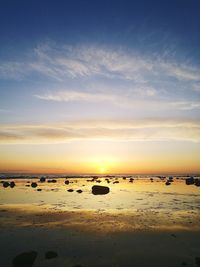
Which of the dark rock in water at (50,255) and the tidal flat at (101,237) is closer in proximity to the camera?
the tidal flat at (101,237)

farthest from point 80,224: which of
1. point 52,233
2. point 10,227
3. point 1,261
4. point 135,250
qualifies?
point 1,261

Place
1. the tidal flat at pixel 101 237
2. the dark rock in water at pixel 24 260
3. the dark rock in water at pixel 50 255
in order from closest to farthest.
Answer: the dark rock in water at pixel 24 260
the tidal flat at pixel 101 237
the dark rock in water at pixel 50 255

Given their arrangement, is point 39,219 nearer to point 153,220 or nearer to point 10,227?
point 10,227

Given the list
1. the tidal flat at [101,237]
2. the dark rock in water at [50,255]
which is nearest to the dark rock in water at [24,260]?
the tidal flat at [101,237]

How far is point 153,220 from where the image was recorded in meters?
22.2

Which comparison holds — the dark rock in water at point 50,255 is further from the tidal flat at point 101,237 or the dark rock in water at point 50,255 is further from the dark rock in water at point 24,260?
the dark rock in water at point 24,260

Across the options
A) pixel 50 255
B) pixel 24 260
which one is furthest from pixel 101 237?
pixel 24 260

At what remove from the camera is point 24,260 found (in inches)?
495

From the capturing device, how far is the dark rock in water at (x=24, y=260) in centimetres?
1238

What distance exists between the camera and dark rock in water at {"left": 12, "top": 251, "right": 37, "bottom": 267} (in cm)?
1238

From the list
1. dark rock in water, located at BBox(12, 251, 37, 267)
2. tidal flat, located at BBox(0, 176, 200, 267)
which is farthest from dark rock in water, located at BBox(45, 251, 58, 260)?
dark rock in water, located at BBox(12, 251, 37, 267)

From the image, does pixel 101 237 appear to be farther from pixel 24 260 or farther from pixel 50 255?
pixel 24 260

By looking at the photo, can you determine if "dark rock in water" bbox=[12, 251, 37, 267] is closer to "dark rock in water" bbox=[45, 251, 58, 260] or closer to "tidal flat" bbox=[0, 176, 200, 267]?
"tidal flat" bbox=[0, 176, 200, 267]

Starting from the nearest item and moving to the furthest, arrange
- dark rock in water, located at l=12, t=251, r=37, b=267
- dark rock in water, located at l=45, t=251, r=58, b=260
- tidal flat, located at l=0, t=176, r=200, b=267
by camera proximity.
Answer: dark rock in water, located at l=12, t=251, r=37, b=267 → tidal flat, located at l=0, t=176, r=200, b=267 → dark rock in water, located at l=45, t=251, r=58, b=260
